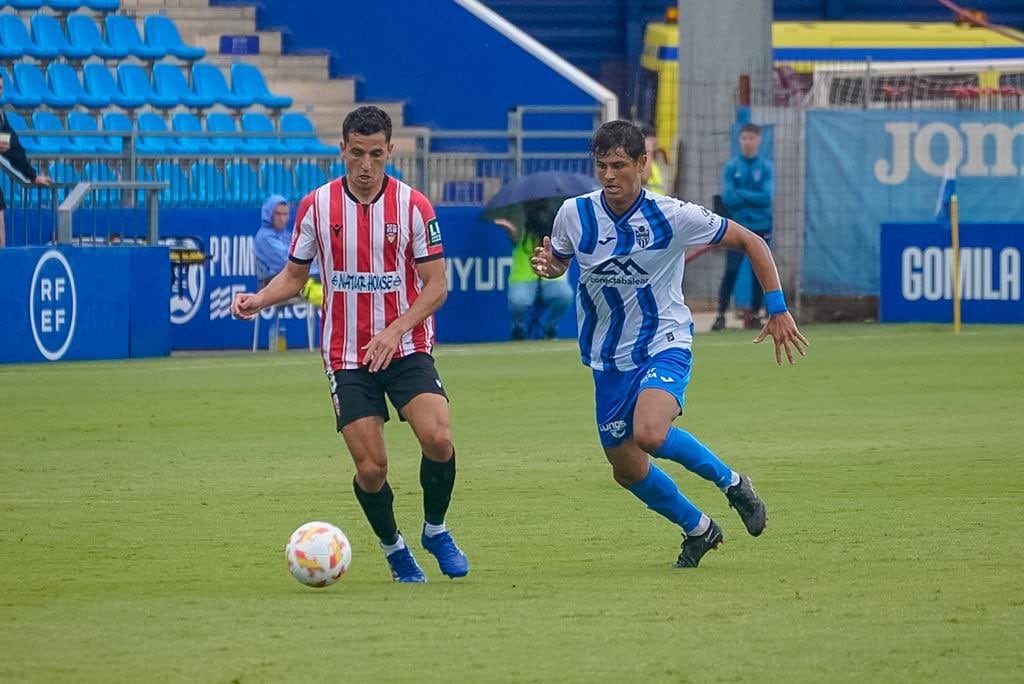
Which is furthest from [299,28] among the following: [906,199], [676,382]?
[676,382]

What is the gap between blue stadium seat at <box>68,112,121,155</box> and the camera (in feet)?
76.1

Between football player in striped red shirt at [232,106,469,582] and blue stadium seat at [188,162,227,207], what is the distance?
540 inches

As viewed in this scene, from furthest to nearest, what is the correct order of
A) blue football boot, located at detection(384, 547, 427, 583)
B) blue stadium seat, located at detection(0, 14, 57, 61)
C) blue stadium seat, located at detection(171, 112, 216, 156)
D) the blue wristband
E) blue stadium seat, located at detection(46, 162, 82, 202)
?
blue stadium seat, located at detection(0, 14, 57, 61), blue stadium seat, located at detection(171, 112, 216, 156), blue stadium seat, located at detection(46, 162, 82, 202), the blue wristband, blue football boot, located at detection(384, 547, 427, 583)

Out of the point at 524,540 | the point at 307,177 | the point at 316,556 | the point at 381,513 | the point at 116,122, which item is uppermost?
the point at 116,122

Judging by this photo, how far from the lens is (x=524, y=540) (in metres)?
9.37

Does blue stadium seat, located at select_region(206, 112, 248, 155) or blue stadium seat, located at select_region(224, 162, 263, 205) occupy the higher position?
blue stadium seat, located at select_region(206, 112, 248, 155)

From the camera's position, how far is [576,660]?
6395 mm

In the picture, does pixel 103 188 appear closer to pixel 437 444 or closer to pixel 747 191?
pixel 747 191

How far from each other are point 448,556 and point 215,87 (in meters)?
19.4

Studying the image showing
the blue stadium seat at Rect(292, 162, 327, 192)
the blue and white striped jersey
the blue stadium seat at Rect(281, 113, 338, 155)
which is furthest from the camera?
the blue stadium seat at Rect(281, 113, 338, 155)

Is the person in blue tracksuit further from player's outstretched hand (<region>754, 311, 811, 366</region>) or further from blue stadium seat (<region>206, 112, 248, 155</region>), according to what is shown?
player's outstretched hand (<region>754, 311, 811, 366</region>)

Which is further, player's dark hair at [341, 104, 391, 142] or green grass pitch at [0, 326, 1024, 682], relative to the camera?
player's dark hair at [341, 104, 391, 142]

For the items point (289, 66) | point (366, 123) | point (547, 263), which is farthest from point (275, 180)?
point (366, 123)

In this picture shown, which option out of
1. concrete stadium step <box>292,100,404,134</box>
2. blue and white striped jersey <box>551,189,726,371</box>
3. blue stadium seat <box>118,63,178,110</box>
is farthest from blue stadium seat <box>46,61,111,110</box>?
blue and white striped jersey <box>551,189,726,371</box>
